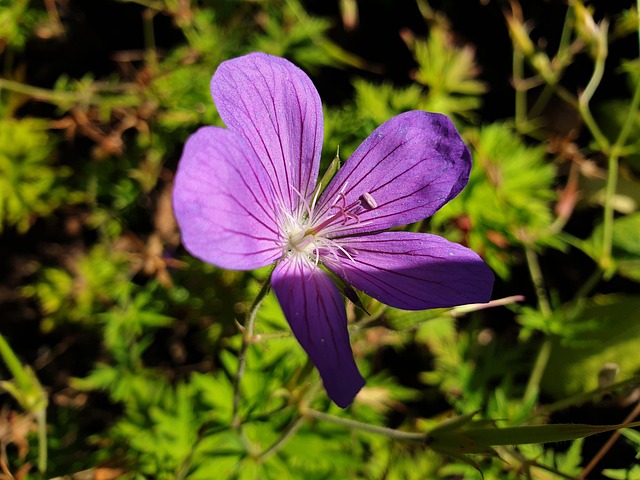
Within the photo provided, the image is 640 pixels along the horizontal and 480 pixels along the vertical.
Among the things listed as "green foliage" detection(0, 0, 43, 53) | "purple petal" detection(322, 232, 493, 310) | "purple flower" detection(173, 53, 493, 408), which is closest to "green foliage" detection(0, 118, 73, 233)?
"green foliage" detection(0, 0, 43, 53)

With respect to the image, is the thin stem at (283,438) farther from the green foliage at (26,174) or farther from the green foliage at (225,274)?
the green foliage at (26,174)

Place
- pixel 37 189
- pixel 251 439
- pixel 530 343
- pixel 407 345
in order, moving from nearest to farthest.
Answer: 1. pixel 251 439
2. pixel 37 189
3. pixel 530 343
4. pixel 407 345

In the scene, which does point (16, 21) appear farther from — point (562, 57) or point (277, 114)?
point (562, 57)

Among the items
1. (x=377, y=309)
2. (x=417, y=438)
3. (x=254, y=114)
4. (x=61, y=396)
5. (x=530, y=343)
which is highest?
(x=254, y=114)

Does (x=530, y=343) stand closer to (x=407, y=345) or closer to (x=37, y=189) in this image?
(x=407, y=345)

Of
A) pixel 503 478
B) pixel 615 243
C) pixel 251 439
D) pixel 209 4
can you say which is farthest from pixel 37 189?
pixel 615 243
